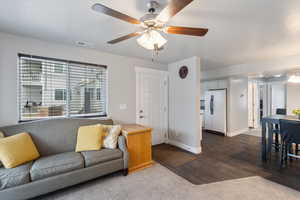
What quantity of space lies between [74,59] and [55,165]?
76.6 inches

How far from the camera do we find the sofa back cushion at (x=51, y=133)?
2.21 m

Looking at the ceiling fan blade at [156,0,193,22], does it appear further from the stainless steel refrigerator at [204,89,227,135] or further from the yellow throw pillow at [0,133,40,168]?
the stainless steel refrigerator at [204,89,227,135]

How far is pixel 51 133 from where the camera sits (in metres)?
2.36

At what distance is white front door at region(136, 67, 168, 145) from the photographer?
3.65m

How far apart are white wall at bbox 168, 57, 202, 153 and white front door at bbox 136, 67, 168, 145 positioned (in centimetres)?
20

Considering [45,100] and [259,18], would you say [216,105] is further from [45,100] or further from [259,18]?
[45,100]

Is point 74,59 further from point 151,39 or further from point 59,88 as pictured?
point 151,39

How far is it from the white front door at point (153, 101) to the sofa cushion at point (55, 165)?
178cm

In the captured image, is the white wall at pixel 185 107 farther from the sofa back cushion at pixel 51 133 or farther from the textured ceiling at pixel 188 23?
the sofa back cushion at pixel 51 133

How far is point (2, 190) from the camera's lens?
1589 mm

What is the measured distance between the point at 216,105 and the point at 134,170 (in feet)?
12.5

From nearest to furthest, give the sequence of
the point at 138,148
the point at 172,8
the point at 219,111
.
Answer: the point at 172,8 < the point at 138,148 < the point at 219,111

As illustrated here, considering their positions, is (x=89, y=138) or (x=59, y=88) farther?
(x=59, y=88)

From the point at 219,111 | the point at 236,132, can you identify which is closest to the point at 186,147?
the point at 219,111
